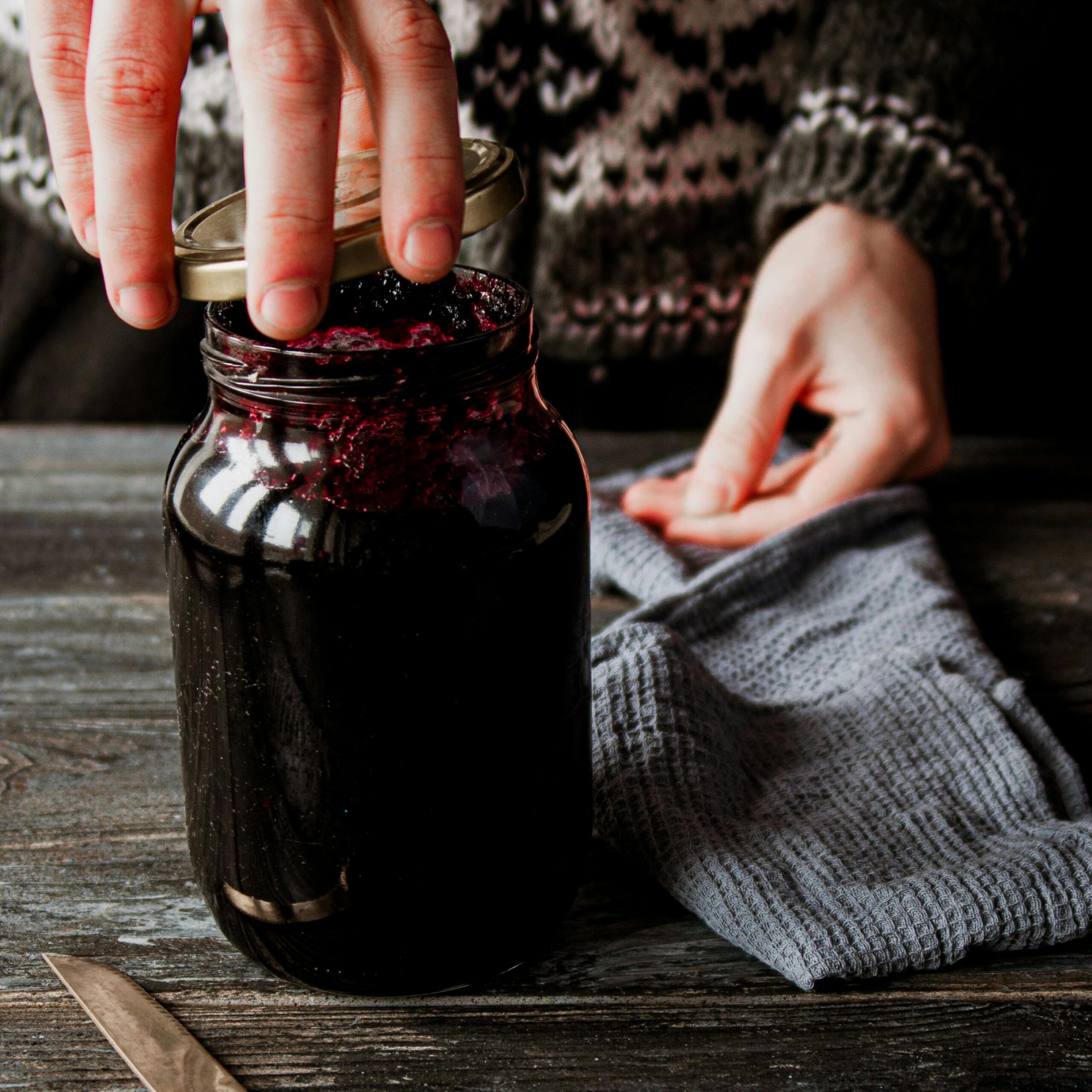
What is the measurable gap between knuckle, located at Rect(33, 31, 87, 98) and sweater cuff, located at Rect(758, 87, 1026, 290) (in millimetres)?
584

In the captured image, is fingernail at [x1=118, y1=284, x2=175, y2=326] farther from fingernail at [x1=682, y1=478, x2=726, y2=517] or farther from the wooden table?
fingernail at [x1=682, y1=478, x2=726, y2=517]

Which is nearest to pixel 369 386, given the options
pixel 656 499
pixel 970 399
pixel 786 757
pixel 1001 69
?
pixel 786 757

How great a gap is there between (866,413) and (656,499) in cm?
17

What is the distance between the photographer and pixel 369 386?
0.40 meters

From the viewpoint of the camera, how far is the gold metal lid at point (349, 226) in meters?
0.39

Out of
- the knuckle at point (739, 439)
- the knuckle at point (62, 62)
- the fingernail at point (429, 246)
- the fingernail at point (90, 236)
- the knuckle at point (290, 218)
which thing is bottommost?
the knuckle at point (739, 439)

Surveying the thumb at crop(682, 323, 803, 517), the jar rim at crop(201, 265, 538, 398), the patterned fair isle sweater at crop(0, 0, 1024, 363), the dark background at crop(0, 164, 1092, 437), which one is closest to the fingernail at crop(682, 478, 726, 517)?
the thumb at crop(682, 323, 803, 517)

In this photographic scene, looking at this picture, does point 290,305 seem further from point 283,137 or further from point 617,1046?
point 617,1046

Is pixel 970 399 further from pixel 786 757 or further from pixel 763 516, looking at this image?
pixel 786 757

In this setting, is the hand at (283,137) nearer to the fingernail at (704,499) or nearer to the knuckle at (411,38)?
the knuckle at (411,38)

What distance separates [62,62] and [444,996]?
0.43 metres

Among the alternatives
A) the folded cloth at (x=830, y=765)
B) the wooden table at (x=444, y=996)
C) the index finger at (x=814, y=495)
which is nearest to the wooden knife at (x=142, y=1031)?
the wooden table at (x=444, y=996)

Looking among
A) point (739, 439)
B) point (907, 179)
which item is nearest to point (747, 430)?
point (739, 439)

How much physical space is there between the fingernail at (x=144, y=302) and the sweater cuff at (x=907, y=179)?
0.65m
